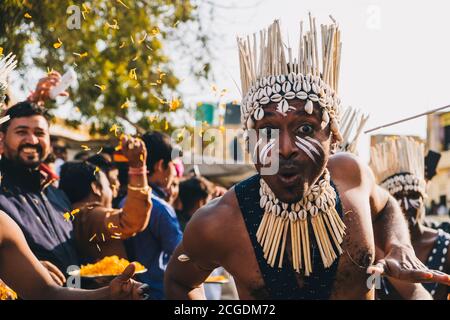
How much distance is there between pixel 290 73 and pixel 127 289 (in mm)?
1136

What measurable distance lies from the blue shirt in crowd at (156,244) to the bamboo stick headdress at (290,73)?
1.79 metres

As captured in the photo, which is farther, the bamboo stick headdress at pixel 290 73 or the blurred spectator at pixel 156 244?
the blurred spectator at pixel 156 244

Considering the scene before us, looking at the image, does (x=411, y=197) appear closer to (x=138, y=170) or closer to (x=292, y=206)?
(x=138, y=170)

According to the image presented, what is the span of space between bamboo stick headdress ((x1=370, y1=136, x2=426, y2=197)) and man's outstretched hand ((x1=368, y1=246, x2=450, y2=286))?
236 cm

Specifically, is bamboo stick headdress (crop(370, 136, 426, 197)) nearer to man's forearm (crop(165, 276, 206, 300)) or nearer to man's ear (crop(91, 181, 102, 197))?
man's ear (crop(91, 181, 102, 197))

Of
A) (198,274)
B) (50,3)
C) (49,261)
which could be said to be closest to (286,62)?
(198,274)

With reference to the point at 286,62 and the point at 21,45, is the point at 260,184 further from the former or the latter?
the point at 21,45

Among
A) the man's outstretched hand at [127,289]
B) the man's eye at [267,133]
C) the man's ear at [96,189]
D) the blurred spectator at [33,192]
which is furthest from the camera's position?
the man's ear at [96,189]

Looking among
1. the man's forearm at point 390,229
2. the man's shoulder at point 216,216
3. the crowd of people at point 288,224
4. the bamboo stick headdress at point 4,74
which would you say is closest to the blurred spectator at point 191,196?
the crowd of people at point 288,224

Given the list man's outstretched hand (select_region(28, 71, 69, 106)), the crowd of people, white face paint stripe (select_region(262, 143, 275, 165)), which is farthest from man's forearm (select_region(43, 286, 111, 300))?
man's outstretched hand (select_region(28, 71, 69, 106))

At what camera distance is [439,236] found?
5.11 metres

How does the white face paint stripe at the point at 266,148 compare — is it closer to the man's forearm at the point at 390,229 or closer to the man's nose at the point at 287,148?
the man's nose at the point at 287,148

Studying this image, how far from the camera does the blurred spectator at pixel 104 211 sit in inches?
177

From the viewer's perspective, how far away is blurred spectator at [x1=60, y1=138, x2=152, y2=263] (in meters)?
4.50
